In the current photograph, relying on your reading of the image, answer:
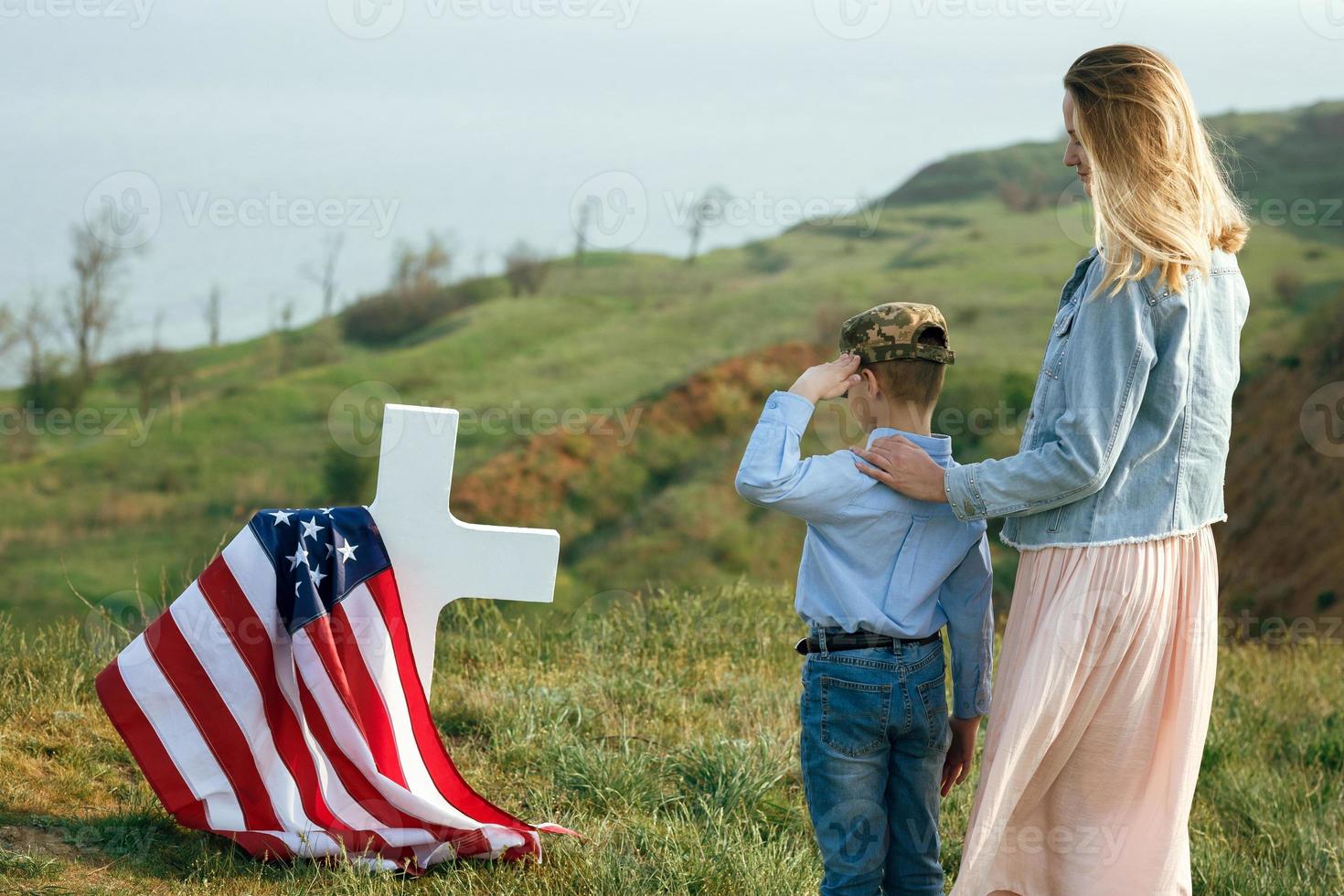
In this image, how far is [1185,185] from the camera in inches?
98.2

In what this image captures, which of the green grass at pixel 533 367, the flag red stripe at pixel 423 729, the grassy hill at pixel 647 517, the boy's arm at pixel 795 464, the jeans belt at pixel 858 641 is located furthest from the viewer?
the green grass at pixel 533 367

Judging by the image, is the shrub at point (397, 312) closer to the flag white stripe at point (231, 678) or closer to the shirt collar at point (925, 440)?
the flag white stripe at point (231, 678)

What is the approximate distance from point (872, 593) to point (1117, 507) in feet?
1.81

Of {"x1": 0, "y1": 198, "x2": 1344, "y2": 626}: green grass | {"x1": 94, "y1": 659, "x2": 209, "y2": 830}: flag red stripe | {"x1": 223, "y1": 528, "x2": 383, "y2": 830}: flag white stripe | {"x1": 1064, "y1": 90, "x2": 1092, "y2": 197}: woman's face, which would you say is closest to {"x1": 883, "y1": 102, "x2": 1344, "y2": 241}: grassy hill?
{"x1": 0, "y1": 198, "x2": 1344, "y2": 626}: green grass

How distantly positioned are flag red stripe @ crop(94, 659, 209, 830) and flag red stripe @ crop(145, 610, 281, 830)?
0.35 feet

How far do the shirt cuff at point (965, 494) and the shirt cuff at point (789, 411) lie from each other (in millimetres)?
331

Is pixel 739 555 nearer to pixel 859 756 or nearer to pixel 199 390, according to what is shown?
pixel 199 390

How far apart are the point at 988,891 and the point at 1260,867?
5.93 ft

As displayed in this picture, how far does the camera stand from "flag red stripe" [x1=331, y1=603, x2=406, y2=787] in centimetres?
334

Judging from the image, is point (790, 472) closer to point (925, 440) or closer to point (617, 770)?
point (925, 440)

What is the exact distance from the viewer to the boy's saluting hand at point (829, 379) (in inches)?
103

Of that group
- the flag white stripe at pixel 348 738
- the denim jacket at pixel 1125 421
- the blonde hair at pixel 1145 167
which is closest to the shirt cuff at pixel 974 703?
the denim jacket at pixel 1125 421

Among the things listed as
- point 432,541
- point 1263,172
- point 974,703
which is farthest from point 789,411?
point 1263,172

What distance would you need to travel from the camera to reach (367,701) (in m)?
3.36
